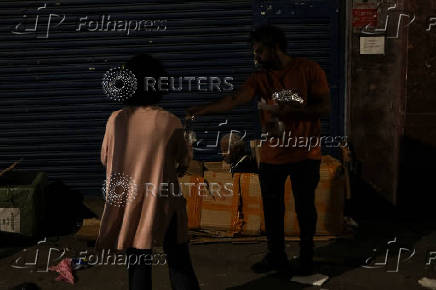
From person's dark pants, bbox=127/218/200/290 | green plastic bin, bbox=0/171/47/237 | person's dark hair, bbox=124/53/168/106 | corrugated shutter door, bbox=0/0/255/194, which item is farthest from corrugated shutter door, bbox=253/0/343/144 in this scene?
person's dark pants, bbox=127/218/200/290

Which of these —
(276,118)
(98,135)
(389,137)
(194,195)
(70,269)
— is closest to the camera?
(276,118)

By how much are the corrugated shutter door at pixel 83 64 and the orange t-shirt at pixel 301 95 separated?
245 centimetres

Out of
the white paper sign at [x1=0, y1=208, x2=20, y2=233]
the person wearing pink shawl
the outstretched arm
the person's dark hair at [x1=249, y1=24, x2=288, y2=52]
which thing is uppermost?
the person's dark hair at [x1=249, y1=24, x2=288, y2=52]

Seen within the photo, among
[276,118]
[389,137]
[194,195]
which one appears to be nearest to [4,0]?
[194,195]

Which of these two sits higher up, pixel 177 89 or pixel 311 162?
pixel 177 89

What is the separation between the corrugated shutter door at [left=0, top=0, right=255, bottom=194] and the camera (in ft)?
25.4

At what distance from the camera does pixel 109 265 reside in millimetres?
6090

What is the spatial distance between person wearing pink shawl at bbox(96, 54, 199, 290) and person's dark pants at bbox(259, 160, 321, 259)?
1.69 meters

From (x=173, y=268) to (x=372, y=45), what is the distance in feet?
14.7

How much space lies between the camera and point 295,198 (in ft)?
18.1

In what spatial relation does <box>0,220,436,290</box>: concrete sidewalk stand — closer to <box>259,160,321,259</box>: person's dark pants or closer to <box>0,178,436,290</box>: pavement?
<box>0,178,436,290</box>: pavement

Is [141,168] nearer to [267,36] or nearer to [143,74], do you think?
[143,74]

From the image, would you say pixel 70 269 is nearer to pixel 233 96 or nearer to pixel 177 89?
pixel 233 96

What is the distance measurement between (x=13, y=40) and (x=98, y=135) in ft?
5.44
